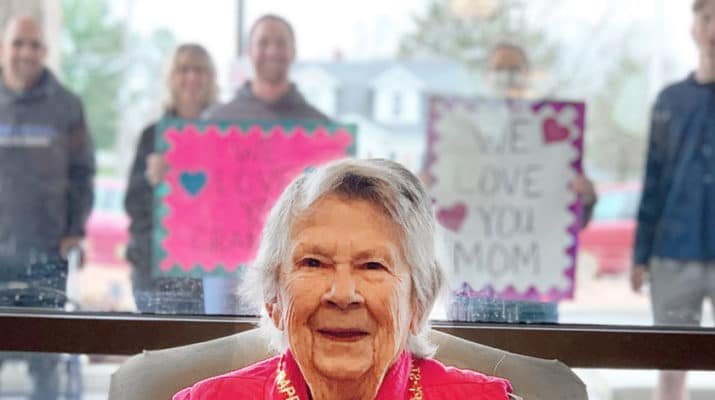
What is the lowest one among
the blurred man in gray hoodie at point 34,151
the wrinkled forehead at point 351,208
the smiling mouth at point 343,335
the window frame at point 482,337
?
the window frame at point 482,337

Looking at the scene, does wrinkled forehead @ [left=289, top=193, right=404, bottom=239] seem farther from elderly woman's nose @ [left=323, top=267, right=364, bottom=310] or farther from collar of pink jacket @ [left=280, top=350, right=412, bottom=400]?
collar of pink jacket @ [left=280, top=350, right=412, bottom=400]

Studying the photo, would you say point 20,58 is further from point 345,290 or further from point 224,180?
point 345,290

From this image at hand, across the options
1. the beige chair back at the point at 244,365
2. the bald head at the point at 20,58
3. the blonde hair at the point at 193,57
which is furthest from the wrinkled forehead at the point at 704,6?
the bald head at the point at 20,58

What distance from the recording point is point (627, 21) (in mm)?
3828

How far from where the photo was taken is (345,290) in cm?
135

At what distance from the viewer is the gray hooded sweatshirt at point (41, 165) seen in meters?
3.04

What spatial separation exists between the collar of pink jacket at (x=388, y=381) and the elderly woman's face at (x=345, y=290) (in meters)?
0.03

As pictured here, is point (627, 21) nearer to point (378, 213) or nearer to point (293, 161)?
point (293, 161)

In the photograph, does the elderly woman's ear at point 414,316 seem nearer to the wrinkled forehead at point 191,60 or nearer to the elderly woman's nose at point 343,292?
the elderly woman's nose at point 343,292

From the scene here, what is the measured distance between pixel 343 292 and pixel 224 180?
1482 millimetres

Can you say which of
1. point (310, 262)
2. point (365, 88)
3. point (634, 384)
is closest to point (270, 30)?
point (365, 88)

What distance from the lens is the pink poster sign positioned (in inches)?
107

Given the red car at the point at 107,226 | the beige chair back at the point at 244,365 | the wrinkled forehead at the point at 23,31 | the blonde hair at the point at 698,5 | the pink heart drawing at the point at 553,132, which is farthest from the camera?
the red car at the point at 107,226

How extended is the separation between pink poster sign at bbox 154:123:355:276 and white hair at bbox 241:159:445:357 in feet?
3.87
